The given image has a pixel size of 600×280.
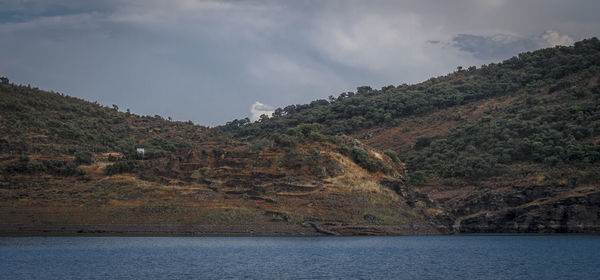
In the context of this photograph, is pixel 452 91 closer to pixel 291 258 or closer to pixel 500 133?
pixel 500 133

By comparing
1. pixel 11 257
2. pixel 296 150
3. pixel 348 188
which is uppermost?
pixel 296 150

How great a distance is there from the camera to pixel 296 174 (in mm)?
66750

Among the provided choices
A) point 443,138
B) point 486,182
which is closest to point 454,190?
point 486,182

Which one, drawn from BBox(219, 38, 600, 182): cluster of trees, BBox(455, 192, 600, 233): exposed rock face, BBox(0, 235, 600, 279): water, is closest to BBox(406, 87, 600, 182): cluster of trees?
BBox(219, 38, 600, 182): cluster of trees

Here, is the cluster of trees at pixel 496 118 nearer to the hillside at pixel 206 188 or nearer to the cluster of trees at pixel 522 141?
the cluster of trees at pixel 522 141

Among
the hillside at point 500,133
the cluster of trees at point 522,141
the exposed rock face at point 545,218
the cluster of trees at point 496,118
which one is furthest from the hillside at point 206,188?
the cluster of trees at point 522,141

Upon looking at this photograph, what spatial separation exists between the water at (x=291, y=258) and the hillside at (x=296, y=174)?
15.0ft

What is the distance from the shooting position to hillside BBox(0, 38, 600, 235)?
197ft

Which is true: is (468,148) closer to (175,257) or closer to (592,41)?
(592,41)

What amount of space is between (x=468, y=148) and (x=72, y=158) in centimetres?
6320

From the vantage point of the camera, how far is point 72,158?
72.3 m

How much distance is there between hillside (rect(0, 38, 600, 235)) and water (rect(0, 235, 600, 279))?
4572 millimetres

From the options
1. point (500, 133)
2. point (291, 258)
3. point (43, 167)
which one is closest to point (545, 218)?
point (500, 133)

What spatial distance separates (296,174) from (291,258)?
25.0 metres
